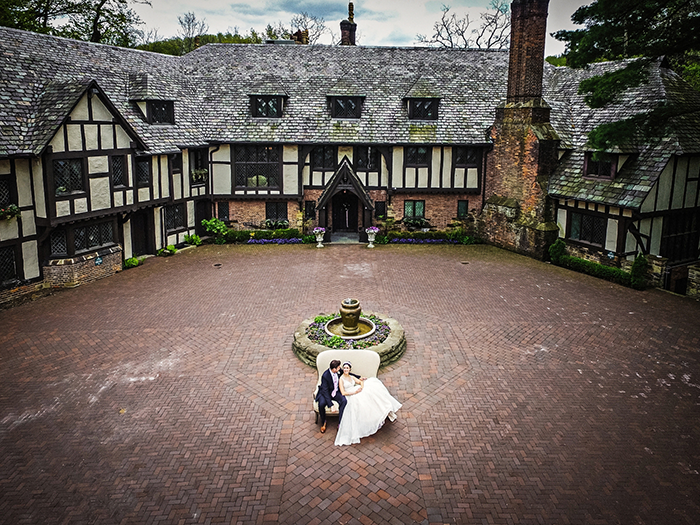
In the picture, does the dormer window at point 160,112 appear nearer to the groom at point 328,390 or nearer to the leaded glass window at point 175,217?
the leaded glass window at point 175,217

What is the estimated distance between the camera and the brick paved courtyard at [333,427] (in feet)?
28.5

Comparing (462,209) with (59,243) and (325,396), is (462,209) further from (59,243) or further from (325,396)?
(325,396)

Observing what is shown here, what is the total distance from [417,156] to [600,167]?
9.02 meters

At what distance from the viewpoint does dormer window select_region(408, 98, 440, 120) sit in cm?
2808

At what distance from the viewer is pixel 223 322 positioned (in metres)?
16.5

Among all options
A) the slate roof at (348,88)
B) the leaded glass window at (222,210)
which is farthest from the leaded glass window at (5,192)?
the leaded glass window at (222,210)

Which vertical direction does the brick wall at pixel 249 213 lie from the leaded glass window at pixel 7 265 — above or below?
above

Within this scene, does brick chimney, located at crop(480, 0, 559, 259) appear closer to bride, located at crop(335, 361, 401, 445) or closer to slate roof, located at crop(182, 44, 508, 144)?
slate roof, located at crop(182, 44, 508, 144)

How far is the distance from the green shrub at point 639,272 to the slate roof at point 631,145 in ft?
6.59

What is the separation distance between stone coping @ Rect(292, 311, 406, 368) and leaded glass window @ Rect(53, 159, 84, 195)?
10.6 m

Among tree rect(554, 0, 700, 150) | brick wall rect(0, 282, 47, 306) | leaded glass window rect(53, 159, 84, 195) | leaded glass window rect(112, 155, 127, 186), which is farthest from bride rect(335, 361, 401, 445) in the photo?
leaded glass window rect(112, 155, 127, 186)

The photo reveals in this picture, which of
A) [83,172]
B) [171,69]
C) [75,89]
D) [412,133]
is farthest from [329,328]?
[171,69]

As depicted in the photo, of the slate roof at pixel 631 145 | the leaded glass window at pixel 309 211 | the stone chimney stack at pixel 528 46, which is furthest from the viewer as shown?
the leaded glass window at pixel 309 211

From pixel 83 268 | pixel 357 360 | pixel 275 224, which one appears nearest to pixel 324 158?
pixel 275 224
